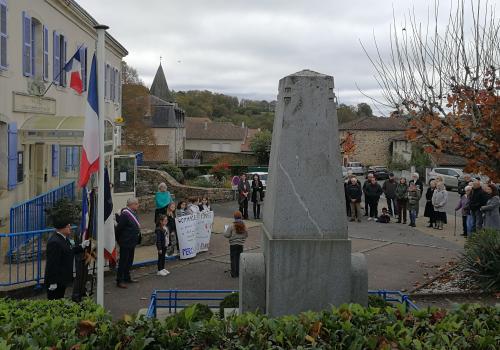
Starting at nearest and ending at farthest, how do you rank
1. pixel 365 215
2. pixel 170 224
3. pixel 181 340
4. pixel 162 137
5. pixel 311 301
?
1. pixel 181 340
2. pixel 311 301
3. pixel 170 224
4. pixel 365 215
5. pixel 162 137

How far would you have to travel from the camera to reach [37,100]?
1549cm

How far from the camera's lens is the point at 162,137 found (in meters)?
58.1

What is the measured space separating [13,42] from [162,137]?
44426mm

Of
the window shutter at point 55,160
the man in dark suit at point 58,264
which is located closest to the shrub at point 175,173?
the window shutter at point 55,160

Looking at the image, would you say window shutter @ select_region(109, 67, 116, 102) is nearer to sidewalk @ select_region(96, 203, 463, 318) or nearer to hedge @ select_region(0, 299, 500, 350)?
sidewalk @ select_region(96, 203, 463, 318)

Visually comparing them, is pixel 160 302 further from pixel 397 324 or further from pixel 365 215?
pixel 365 215

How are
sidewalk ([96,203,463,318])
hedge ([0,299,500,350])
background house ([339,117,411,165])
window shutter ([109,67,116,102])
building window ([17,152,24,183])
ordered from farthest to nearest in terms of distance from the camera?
background house ([339,117,411,165]), window shutter ([109,67,116,102]), building window ([17,152,24,183]), sidewalk ([96,203,463,318]), hedge ([0,299,500,350])

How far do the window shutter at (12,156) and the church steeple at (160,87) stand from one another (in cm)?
5515

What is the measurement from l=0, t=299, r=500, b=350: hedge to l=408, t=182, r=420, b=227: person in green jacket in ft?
43.1

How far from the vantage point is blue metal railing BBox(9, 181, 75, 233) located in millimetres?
11594

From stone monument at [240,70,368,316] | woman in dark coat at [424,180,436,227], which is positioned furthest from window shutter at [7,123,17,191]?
woman in dark coat at [424,180,436,227]

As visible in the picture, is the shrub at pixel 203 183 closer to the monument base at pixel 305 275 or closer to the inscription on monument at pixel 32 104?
the inscription on monument at pixel 32 104

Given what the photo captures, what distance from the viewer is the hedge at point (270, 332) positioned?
3963 mm

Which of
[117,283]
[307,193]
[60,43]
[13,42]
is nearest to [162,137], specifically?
[60,43]
